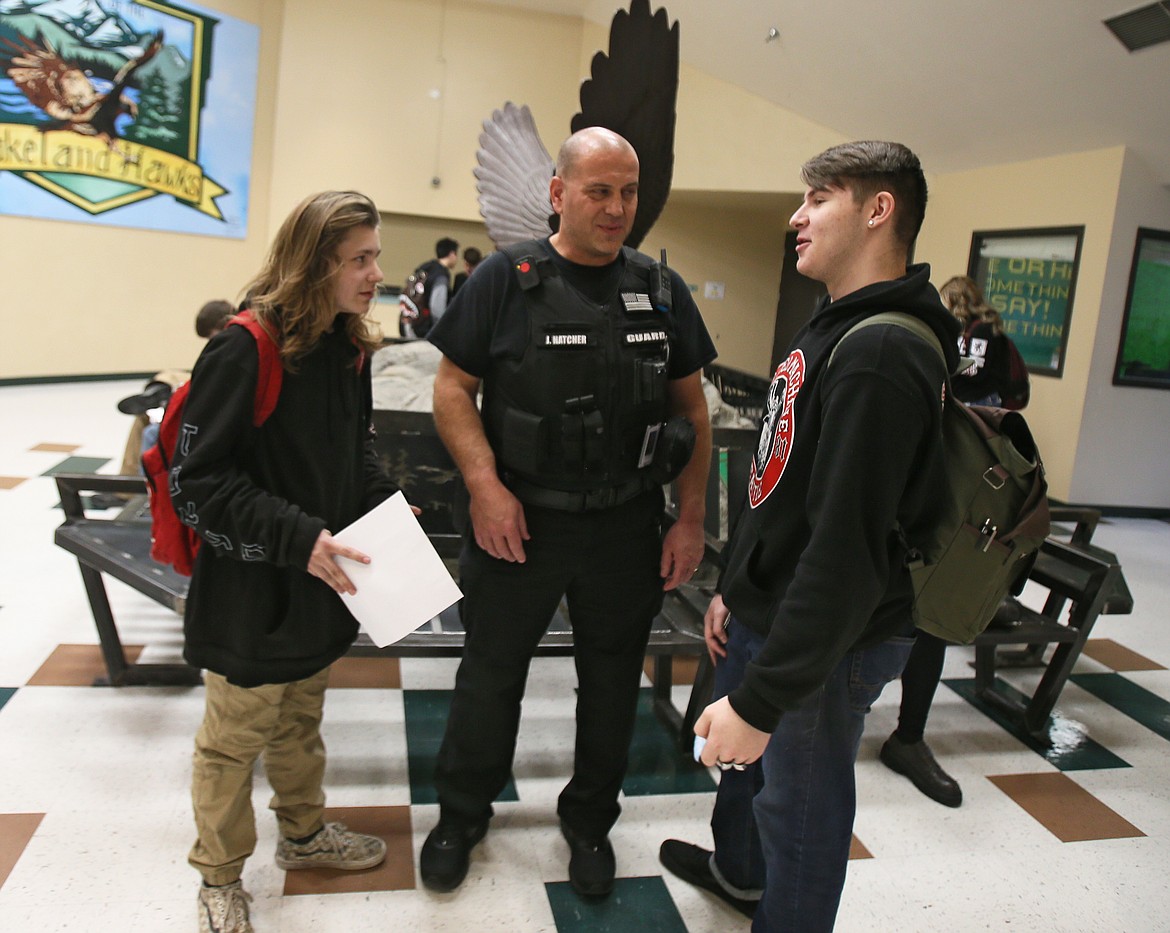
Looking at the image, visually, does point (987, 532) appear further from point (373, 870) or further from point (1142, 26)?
point (1142, 26)

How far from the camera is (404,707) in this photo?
104 inches

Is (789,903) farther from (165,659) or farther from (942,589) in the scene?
(165,659)

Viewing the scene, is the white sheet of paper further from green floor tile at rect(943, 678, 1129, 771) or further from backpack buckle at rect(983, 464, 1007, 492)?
→ green floor tile at rect(943, 678, 1129, 771)

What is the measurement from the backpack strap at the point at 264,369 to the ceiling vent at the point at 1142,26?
4737 mm

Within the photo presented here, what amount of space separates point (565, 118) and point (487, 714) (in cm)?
848

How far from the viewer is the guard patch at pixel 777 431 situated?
1.31 m

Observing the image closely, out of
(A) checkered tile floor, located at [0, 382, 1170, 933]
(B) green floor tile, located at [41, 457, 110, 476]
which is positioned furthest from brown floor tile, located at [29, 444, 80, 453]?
(A) checkered tile floor, located at [0, 382, 1170, 933]

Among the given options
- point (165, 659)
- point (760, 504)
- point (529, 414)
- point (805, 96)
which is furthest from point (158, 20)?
point (760, 504)

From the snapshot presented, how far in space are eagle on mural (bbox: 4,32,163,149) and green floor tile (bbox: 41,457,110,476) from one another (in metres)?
3.80

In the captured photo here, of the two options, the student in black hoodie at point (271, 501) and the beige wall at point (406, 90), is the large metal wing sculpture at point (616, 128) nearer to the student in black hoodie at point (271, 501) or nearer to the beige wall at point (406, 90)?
the student in black hoodie at point (271, 501)

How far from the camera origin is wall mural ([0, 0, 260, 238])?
7.25 meters

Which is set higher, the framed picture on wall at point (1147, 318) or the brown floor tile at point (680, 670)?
the framed picture on wall at point (1147, 318)

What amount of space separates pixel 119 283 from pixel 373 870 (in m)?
7.74

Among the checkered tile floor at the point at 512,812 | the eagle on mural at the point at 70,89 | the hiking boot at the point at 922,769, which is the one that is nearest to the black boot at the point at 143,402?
the checkered tile floor at the point at 512,812
